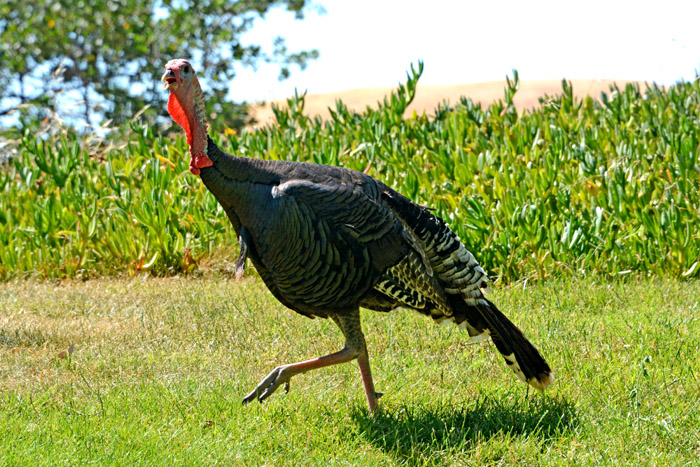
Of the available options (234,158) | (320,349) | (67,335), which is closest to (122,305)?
(67,335)

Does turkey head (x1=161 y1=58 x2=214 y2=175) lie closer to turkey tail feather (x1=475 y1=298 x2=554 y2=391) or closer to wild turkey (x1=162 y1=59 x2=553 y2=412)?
wild turkey (x1=162 y1=59 x2=553 y2=412)

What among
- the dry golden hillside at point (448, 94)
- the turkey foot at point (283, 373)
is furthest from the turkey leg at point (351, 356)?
the dry golden hillside at point (448, 94)

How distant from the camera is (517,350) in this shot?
448 centimetres

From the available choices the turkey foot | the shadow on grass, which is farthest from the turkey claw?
the shadow on grass

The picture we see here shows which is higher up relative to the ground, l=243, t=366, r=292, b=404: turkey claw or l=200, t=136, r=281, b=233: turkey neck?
l=200, t=136, r=281, b=233: turkey neck

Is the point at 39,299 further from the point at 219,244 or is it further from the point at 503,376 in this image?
the point at 503,376

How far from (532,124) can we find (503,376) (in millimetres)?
4568

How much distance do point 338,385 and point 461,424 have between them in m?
0.87

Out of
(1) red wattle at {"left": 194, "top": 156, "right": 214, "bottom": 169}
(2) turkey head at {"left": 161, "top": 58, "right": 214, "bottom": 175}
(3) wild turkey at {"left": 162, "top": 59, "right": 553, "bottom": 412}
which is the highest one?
(2) turkey head at {"left": 161, "top": 58, "right": 214, "bottom": 175}

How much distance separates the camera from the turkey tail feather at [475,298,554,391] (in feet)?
14.5

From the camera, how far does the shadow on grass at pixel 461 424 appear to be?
4047mm

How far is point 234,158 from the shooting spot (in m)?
4.18

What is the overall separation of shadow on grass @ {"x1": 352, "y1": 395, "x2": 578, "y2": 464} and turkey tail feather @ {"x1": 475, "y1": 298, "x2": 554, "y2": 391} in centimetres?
13

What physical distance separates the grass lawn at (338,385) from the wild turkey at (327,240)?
256 millimetres
